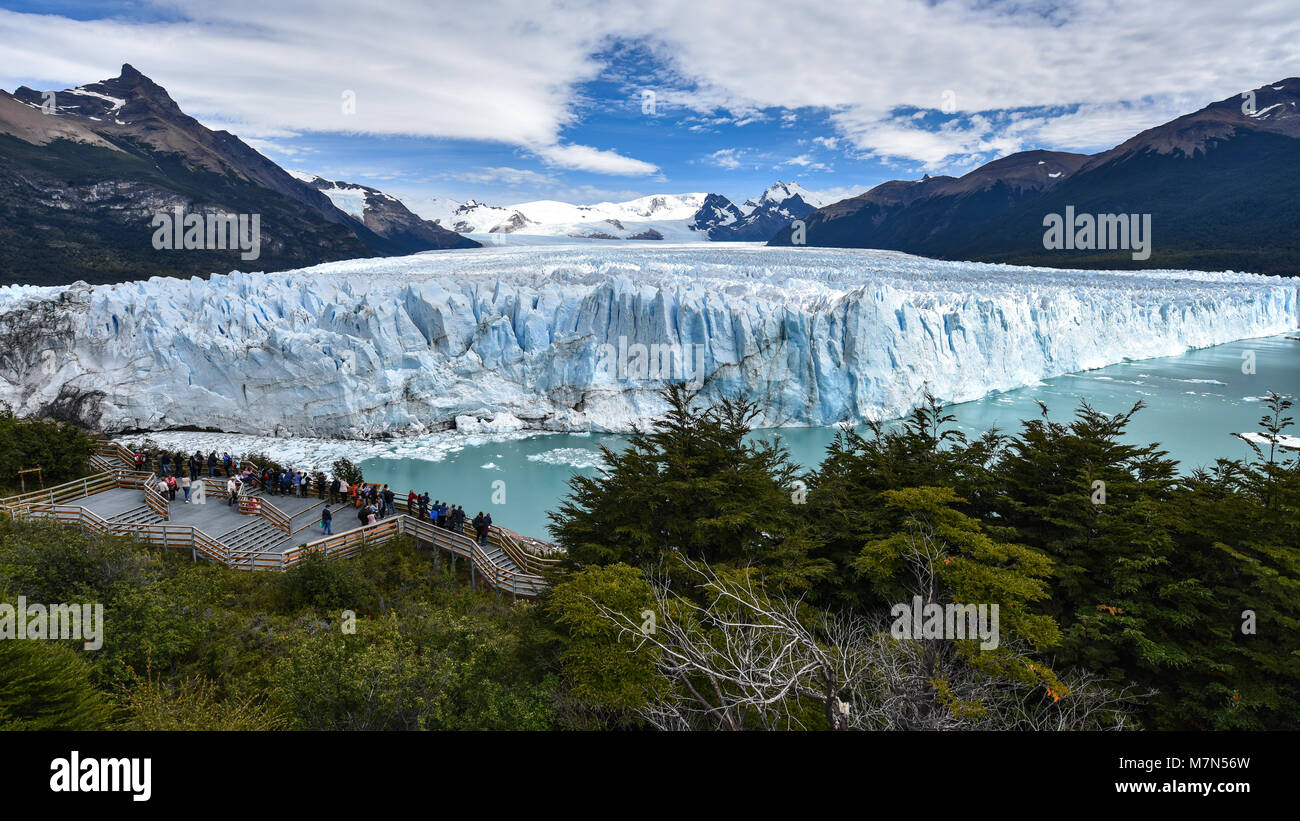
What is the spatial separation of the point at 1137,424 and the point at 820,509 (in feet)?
55.0

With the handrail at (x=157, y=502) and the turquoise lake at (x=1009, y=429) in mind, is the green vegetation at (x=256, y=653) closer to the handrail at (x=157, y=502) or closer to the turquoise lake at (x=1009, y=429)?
the handrail at (x=157, y=502)

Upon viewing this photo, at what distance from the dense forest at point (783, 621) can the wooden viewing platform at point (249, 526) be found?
163 cm

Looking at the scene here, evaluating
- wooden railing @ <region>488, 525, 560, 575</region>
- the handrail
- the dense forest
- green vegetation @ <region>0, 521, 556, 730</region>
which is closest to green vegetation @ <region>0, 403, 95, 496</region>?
the handrail

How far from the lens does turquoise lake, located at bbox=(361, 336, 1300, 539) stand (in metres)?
15.5

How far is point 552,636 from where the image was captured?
5.32m

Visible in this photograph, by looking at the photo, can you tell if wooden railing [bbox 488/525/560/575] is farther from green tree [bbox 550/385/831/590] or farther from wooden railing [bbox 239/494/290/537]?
wooden railing [bbox 239/494/290/537]

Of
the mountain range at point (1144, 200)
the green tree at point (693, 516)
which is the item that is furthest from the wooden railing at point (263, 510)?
the mountain range at point (1144, 200)

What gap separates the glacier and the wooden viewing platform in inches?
274

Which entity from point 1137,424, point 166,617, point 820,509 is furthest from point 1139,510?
point 1137,424

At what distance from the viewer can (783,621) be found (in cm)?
432

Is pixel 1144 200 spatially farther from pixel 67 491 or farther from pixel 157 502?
pixel 67 491

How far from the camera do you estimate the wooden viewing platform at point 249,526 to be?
10172mm

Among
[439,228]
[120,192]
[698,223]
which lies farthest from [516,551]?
[698,223]

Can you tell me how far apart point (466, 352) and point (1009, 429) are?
707 inches
